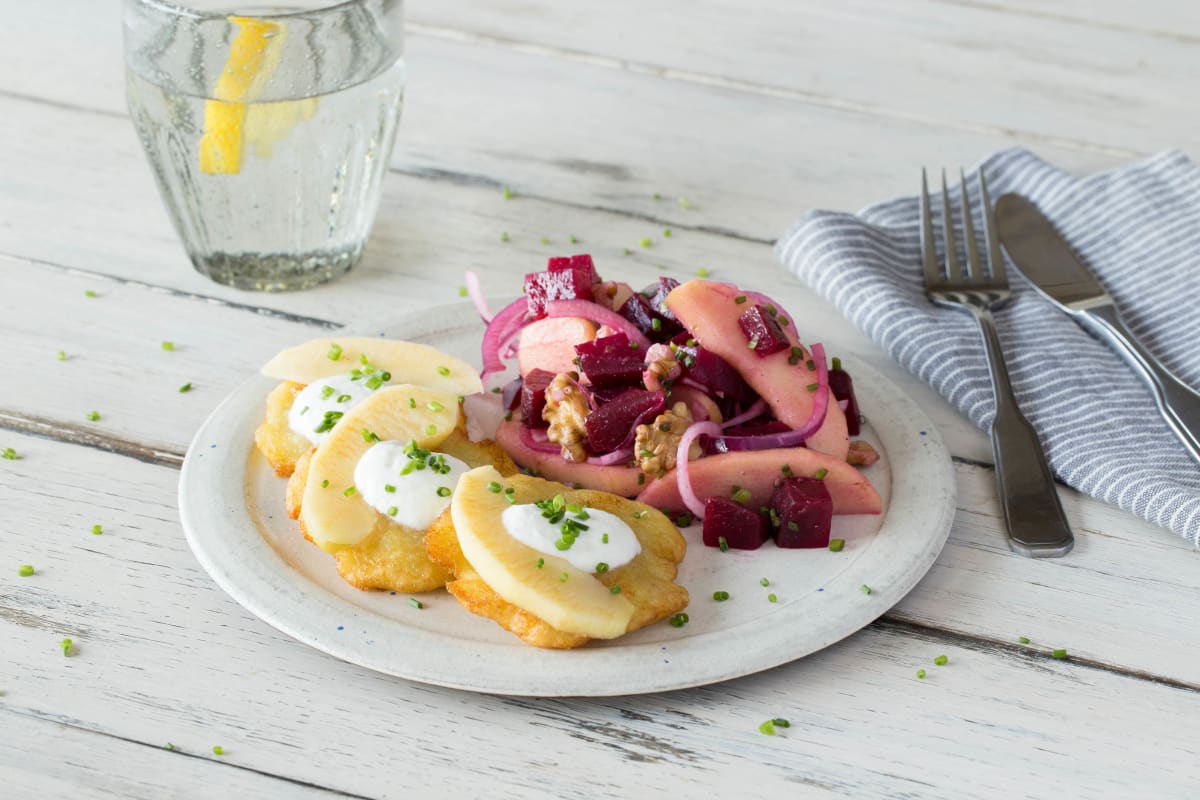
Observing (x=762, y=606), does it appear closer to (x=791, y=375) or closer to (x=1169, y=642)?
(x=791, y=375)

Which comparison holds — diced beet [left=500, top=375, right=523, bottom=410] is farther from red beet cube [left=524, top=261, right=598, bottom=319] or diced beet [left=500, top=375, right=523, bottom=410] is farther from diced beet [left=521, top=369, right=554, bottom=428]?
red beet cube [left=524, top=261, right=598, bottom=319]

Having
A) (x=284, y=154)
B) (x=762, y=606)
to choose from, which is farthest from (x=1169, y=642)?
(x=284, y=154)

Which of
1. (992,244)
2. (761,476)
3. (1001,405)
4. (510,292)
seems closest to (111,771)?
(761,476)

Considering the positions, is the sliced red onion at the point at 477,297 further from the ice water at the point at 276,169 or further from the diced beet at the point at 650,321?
the ice water at the point at 276,169

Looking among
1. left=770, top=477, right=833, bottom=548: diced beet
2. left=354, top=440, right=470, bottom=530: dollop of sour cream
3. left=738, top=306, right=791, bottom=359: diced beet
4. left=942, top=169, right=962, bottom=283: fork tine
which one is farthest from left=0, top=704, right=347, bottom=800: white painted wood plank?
left=942, top=169, right=962, bottom=283: fork tine

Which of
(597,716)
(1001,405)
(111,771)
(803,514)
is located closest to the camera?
(111,771)

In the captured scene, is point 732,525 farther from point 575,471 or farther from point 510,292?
point 510,292

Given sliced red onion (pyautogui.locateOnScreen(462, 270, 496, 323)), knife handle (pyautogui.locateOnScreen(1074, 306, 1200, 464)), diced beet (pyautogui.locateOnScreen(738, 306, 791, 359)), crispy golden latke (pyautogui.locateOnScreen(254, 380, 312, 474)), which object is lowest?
crispy golden latke (pyautogui.locateOnScreen(254, 380, 312, 474))

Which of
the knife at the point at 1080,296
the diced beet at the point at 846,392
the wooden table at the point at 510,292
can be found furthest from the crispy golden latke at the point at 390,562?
the knife at the point at 1080,296

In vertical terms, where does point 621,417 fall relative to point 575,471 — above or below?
above
